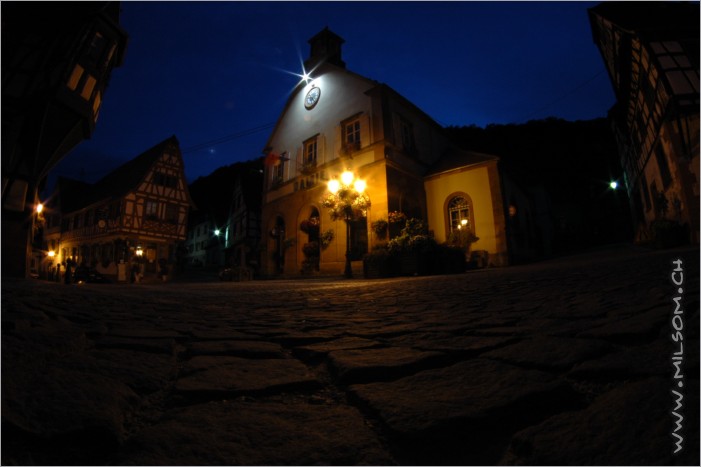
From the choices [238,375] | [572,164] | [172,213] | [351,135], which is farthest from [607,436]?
[572,164]

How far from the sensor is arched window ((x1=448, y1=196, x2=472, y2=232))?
52.6ft

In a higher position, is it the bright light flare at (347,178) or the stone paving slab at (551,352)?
the bright light flare at (347,178)

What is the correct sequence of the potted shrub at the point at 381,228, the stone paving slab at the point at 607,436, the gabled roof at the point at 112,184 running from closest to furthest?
the stone paving slab at the point at 607,436 → the potted shrub at the point at 381,228 → the gabled roof at the point at 112,184

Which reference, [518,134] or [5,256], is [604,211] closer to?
[518,134]

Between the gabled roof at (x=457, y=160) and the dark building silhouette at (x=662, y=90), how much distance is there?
233 inches

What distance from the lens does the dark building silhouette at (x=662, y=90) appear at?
11117 mm

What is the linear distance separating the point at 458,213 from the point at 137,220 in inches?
896

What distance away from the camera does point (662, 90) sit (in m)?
11.7

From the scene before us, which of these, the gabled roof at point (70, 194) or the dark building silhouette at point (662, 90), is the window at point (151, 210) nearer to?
the gabled roof at point (70, 194)

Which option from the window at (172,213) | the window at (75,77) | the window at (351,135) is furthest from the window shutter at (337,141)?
the window at (172,213)

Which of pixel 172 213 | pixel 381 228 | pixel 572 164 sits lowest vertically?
pixel 381 228

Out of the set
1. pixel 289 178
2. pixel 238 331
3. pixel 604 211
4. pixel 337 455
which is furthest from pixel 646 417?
pixel 604 211

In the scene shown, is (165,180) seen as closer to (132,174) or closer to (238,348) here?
(132,174)

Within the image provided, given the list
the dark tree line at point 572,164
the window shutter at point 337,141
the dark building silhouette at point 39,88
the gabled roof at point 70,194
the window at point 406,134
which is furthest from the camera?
the dark tree line at point 572,164
